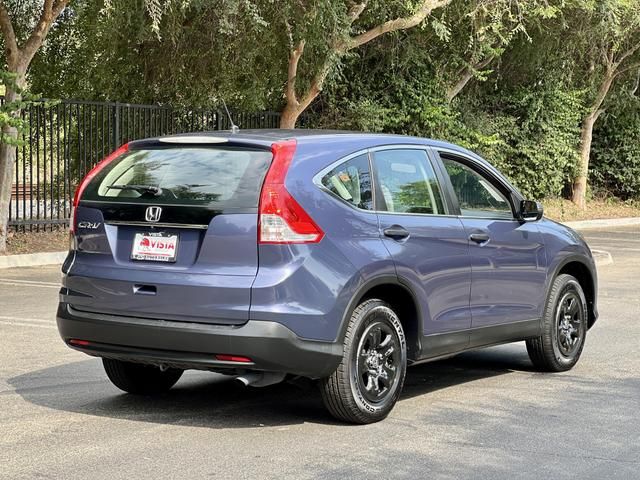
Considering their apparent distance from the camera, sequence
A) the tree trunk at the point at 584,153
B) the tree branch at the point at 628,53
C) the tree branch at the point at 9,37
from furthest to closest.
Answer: the tree trunk at the point at 584,153 < the tree branch at the point at 628,53 < the tree branch at the point at 9,37

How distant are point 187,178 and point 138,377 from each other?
1.61 m

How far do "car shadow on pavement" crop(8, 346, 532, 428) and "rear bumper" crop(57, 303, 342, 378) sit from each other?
0.51m

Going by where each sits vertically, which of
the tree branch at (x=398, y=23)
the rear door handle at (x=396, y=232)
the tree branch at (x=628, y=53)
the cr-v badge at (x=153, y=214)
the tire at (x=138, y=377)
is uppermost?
the tree branch at (x=628, y=53)

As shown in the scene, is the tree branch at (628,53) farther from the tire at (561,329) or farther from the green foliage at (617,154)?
the tire at (561,329)

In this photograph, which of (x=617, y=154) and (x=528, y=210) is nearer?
(x=528, y=210)

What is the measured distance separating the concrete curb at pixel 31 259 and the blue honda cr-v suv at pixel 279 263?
10220 mm

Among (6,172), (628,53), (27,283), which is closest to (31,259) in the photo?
(6,172)

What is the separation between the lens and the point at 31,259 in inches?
705

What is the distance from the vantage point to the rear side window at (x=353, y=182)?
6918mm

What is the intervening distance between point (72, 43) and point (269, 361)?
62.9 feet

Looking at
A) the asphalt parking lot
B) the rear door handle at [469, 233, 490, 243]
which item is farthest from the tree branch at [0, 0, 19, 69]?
the rear door handle at [469, 233, 490, 243]

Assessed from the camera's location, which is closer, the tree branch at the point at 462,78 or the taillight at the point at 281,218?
the taillight at the point at 281,218

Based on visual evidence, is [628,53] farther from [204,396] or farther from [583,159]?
[204,396]

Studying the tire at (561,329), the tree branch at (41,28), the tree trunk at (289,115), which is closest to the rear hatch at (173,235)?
the tire at (561,329)
